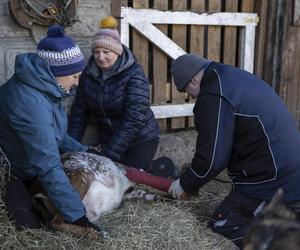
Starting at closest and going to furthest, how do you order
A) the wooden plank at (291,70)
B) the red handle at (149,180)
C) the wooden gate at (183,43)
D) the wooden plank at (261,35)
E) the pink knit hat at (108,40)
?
1. the red handle at (149,180)
2. the pink knit hat at (108,40)
3. the wooden gate at (183,43)
4. the wooden plank at (261,35)
5. the wooden plank at (291,70)

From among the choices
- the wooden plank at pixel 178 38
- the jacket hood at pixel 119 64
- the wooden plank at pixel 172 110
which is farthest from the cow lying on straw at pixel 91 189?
the wooden plank at pixel 178 38

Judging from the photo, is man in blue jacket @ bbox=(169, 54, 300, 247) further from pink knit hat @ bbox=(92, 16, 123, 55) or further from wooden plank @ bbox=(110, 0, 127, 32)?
wooden plank @ bbox=(110, 0, 127, 32)

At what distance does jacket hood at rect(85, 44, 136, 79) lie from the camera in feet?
15.9

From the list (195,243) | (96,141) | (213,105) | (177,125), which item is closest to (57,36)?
(213,105)

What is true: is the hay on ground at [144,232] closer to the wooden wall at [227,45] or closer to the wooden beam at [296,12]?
the wooden wall at [227,45]

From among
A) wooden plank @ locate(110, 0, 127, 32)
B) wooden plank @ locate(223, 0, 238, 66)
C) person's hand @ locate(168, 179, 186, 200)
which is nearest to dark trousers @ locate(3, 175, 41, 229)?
person's hand @ locate(168, 179, 186, 200)

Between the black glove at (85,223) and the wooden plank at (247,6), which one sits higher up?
the wooden plank at (247,6)

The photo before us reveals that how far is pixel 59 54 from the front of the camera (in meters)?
3.42

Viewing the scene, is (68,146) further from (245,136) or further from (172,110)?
(172,110)

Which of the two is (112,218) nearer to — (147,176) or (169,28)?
(147,176)

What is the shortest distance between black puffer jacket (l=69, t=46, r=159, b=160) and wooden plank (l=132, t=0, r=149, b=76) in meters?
0.76

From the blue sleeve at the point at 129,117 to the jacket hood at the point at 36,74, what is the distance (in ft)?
4.86

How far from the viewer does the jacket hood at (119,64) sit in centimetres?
485

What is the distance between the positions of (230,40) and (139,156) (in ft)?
7.08
